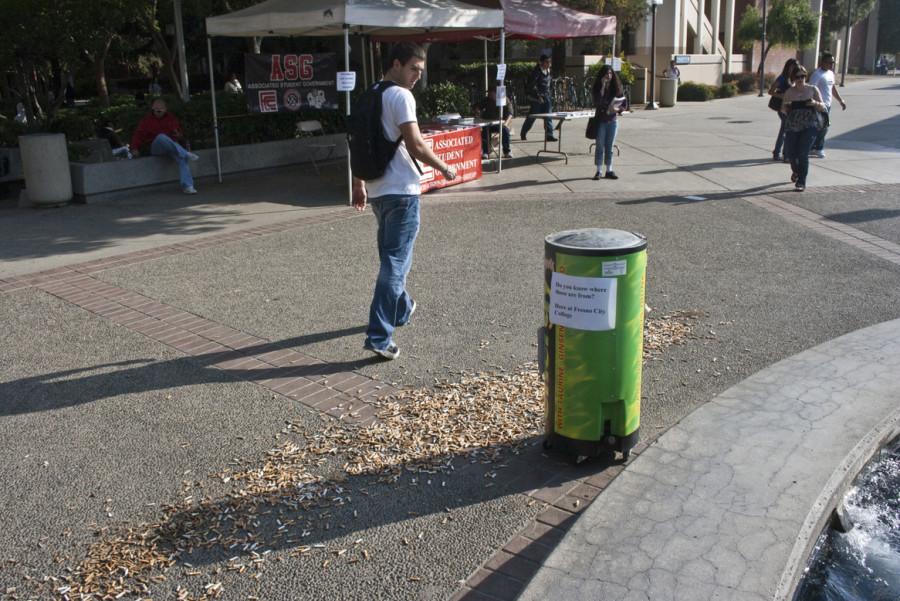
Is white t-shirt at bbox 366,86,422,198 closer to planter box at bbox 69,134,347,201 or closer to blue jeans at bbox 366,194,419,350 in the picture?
blue jeans at bbox 366,194,419,350

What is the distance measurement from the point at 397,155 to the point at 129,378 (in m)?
2.19

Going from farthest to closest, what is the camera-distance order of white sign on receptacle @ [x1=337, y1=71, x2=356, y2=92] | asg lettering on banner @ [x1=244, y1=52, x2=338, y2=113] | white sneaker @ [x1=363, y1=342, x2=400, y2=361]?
1. asg lettering on banner @ [x1=244, y1=52, x2=338, y2=113]
2. white sign on receptacle @ [x1=337, y1=71, x2=356, y2=92]
3. white sneaker @ [x1=363, y1=342, x2=400, y2=361]

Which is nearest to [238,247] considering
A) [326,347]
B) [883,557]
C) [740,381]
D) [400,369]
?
[326,347]

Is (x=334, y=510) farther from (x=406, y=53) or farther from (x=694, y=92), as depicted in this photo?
(x=694, y=92)

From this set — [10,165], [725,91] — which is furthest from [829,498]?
[725,91]

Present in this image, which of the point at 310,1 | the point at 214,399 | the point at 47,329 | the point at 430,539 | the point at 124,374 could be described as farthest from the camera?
the point at 310,1

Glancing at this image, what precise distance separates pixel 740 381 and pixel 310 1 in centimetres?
806

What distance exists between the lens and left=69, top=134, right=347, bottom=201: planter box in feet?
36.9

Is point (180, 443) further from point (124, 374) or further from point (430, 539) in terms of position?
point (430, 539)

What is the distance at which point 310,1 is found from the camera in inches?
424

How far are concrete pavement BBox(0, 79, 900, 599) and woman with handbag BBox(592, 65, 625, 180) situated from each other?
24.0 inches

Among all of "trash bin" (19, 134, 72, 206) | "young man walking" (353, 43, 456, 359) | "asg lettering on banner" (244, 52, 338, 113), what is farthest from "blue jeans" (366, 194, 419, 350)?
"asg lettering on banner" (244, 52, 338, 113)

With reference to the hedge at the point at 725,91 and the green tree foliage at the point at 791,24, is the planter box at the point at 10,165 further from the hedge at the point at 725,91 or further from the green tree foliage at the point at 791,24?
the green tree foliage at the point at 791,24

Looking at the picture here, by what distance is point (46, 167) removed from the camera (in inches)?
423
